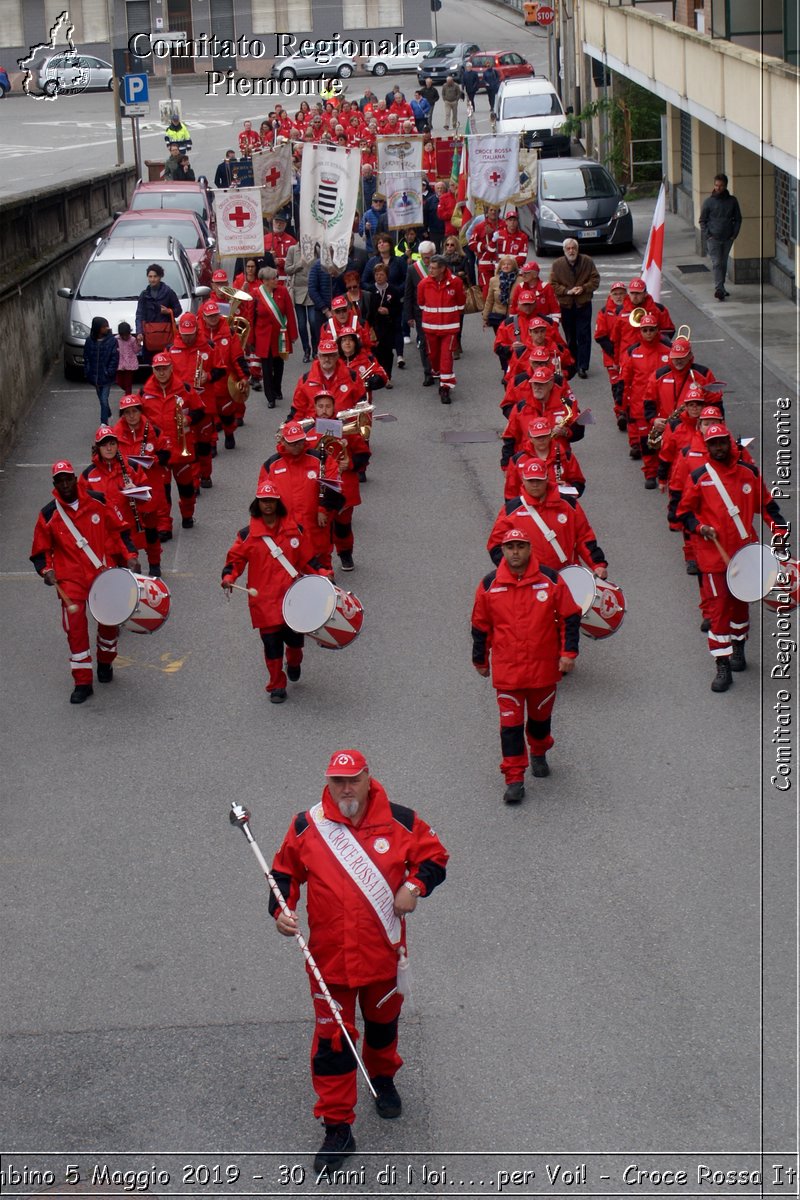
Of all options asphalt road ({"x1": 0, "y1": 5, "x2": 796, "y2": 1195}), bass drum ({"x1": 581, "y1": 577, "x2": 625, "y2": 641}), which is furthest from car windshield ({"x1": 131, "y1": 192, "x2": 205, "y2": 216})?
bass drum ({"x1": 581, "y1": 577, "x2": 625, "y2": 641})

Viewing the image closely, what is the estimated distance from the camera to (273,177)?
31.2 meters

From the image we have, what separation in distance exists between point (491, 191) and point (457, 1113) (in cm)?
2131

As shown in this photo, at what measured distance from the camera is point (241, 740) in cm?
1163

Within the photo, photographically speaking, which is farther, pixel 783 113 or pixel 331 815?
pixel 783 113

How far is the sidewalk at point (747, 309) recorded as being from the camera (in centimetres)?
2181

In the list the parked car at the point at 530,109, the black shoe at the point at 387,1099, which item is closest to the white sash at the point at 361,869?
the black shoe at the point at 387,1099

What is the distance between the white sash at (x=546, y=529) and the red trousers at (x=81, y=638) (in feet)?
10.5

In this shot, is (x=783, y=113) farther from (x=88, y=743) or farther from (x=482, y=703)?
(x=88, y=743)

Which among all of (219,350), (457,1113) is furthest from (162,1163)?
(219,350)

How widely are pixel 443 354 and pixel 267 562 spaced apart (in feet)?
31.7

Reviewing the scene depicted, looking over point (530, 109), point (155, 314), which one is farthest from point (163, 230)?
point (530, 109)

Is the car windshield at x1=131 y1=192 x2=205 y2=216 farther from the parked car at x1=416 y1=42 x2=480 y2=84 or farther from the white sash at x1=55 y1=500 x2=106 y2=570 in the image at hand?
the parked car at x1=416 y1=42 x2=480 y2=84

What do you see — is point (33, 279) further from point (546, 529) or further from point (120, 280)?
point (546, 529)

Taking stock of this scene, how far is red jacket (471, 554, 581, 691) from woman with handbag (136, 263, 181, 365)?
11321 mm
